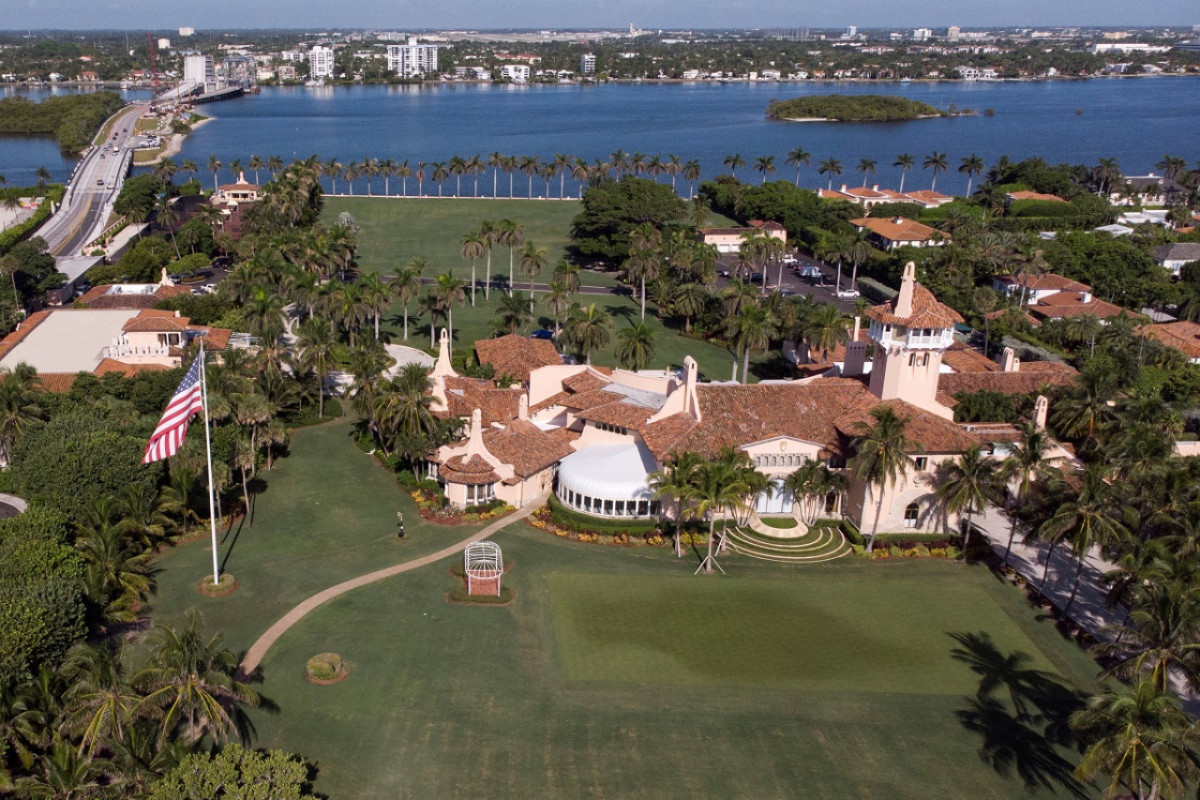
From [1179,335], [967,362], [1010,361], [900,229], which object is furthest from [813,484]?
[900,229]

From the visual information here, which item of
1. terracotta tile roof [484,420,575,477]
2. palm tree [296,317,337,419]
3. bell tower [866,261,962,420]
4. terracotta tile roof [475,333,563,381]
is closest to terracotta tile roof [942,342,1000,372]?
Answer: bell tower [866,261,962,420]

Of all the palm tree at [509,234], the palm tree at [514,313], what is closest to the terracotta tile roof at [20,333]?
the palm tree at [514,313]

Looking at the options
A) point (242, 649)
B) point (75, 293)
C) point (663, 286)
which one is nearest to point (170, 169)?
point (75, 293)

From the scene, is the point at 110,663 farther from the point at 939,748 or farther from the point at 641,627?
the point at 939,748

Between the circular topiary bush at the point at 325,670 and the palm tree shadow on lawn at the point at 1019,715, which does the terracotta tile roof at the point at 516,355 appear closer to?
the circular topiary bush at the point at 325,670

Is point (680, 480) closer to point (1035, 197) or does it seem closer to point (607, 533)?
point (607, 533)

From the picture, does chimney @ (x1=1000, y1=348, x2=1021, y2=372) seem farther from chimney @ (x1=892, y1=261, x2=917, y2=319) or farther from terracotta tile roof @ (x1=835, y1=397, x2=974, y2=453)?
chimney @ (x1=892, y1=261, x2=917, y2=319)
